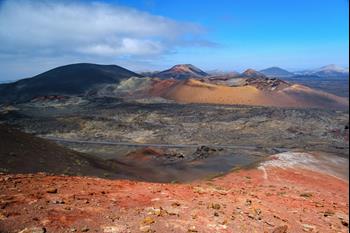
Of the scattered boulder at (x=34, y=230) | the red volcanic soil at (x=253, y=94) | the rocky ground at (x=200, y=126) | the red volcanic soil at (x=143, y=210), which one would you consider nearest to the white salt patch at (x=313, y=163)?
the rocky ground at (x=200, y=126)

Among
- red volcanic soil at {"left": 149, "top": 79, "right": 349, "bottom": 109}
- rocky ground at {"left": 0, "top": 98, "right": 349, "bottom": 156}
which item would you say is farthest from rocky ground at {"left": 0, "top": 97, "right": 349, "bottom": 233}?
red volcanic soil at {"left": 149, "top": 79, "right": 349, "bottom": 109}

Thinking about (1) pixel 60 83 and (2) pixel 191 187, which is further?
(1) pixel 60 83

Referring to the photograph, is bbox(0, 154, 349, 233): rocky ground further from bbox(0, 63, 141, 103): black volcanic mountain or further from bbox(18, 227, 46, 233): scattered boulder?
bbox(0, 63, 141, 103): black volcanic mountain

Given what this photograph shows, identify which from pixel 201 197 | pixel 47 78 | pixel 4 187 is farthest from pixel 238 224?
pixel 47 78

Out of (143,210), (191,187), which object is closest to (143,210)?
(143,210)

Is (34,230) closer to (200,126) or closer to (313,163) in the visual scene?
(313,163)

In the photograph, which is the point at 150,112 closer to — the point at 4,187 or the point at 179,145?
the point at 179,145
